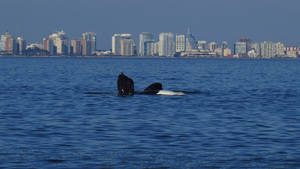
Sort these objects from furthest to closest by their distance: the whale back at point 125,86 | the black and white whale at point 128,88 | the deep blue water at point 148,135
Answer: the whale back at point 125,86, the black and white whale at point 128,88, the deep blue water at point 148,135

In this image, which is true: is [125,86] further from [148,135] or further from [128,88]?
[148,135]

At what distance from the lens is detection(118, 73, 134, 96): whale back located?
1443 inches

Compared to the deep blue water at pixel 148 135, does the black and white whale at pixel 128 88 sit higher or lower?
higher

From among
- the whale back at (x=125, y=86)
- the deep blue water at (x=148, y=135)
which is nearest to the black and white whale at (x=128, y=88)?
the whale back at (x=125, y=86)

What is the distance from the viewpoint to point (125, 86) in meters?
38.0

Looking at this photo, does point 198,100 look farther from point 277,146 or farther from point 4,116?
point 277,146

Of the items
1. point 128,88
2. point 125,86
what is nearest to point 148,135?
point 125,86

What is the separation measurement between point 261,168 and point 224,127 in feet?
26.7

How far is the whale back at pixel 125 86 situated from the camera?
120 ft

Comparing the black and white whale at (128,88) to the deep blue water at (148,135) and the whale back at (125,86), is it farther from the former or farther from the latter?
the deep blue water at (148,135)

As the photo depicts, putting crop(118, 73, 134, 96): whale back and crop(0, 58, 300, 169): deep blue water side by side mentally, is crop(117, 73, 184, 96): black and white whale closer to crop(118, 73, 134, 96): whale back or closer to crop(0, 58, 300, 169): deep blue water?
crop(118, 73, 134, 96): whale back

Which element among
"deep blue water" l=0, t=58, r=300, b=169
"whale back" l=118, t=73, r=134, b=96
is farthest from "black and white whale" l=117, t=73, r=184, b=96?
"deep blue water" l=0, t=58, r=300, b=169

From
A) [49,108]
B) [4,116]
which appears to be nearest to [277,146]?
[4,116]

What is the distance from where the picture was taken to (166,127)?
23219 millimetres
